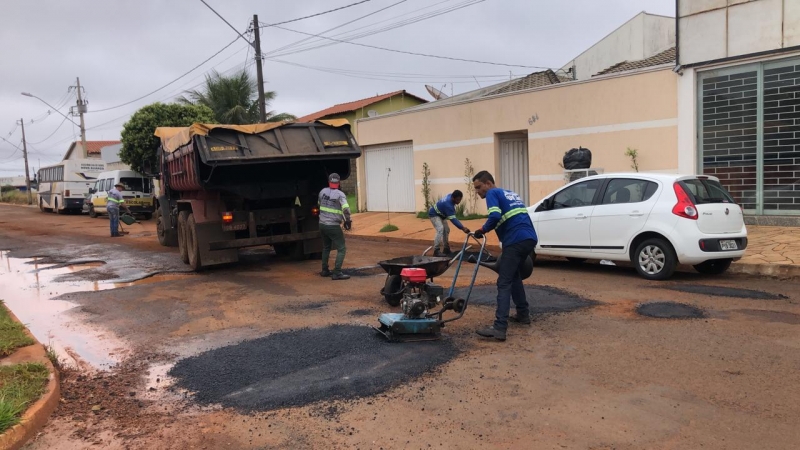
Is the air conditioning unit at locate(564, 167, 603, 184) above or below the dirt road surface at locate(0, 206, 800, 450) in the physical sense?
above

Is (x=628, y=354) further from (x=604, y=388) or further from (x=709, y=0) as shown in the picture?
(x=709, y=0)

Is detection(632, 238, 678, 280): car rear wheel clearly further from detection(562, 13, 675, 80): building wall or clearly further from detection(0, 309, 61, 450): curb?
detection(562, 13, 675, 80): building wall

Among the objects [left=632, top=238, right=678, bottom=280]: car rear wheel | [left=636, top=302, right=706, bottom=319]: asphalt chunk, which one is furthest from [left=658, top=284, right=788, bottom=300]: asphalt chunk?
[left=636, top=302, right=706, bottom=319]: asphalt chunk

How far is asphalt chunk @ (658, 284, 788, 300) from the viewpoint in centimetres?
704

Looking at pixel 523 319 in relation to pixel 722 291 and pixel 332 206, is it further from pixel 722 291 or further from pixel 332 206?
pixel 332 206

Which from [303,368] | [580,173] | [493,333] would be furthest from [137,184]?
[493,333]

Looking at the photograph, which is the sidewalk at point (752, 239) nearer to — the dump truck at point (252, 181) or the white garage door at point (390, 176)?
→ the white garage door at point (390, 176)

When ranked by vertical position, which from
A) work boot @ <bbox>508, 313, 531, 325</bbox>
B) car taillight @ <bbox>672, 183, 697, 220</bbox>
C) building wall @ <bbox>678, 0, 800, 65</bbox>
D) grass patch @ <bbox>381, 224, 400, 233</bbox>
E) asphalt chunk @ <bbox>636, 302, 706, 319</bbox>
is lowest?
asphalt chunk @ <bbox>636, 302, 706, 319</bbox>

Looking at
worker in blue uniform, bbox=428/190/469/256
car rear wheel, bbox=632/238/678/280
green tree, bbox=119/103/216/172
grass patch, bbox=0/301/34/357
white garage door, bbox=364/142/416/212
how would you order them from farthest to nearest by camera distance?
1. green tree, bbox=119/103/216/172
2. white garage door, bbox=364/142/416/212
3. worker in blue uniform, bbox=428/190/469/256
4. car rear wheel, bbox=632/238/678/280
5. grass patch, bbox=0/301/34/357

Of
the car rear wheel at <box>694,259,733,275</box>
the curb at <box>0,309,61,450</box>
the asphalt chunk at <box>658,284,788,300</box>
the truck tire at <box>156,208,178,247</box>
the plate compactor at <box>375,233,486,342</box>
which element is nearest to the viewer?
the curb at <box>0,309,61,450</box>

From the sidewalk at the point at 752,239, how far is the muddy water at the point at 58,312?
678 centimetres

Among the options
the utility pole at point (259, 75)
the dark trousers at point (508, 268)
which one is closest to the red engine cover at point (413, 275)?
the dark trousers at point (508, 268)

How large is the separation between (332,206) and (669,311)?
16.4 feet

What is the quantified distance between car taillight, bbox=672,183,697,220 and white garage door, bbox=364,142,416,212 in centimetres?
1155
